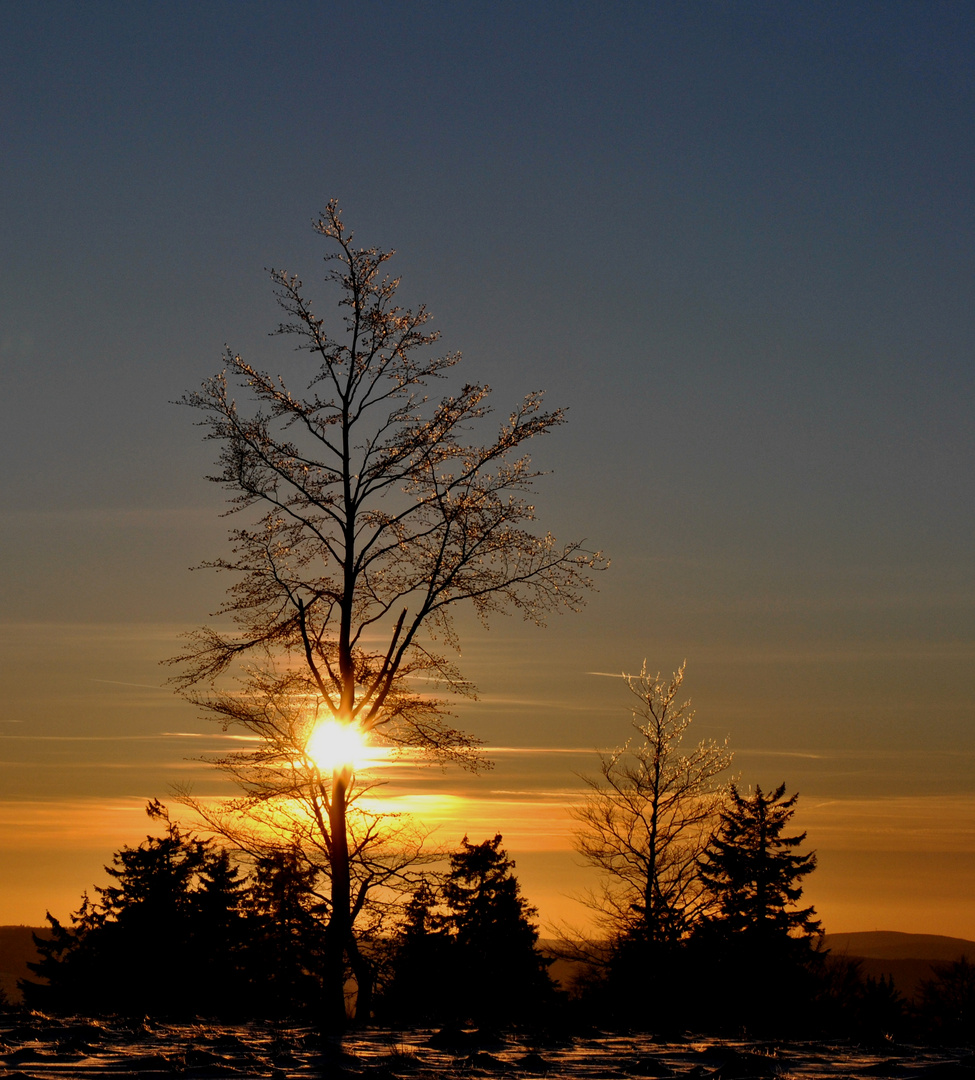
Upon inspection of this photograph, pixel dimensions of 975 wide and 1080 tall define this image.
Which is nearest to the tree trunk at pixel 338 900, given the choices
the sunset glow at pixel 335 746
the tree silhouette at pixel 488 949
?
the sunset glow at pixel 335 746

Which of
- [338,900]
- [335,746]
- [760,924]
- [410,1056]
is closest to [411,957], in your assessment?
[338,900]

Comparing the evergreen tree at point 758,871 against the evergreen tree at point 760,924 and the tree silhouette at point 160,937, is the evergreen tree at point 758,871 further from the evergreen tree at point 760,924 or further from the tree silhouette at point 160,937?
the tree silhouette at point 160,937

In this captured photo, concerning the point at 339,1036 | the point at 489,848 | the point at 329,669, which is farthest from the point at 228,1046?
the point at 489,848

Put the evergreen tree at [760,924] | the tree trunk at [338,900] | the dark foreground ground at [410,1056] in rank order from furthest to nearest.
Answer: the evergreen tree at [760,924]
the tree trunk at [338,900]
the dark foreground ground at [410,1056]

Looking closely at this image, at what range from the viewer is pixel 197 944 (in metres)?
45.8

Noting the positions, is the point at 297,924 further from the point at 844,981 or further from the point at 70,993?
the point at 844,981

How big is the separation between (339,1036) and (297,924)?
5647 mm

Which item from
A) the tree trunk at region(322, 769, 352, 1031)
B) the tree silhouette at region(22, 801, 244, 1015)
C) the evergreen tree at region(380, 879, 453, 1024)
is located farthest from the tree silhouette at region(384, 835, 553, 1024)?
the tree trunk at region(322, 769, 352, 1031)

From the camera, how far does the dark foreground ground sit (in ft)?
30.3

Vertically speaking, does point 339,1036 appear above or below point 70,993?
above

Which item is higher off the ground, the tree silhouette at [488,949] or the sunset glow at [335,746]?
the sunset glow at [335,746]

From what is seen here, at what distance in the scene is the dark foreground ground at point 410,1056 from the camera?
9.23 m

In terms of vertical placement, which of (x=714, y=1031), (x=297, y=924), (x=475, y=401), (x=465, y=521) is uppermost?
(x=475, y=401)

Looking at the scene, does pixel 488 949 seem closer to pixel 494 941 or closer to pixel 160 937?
pixel 494 941
